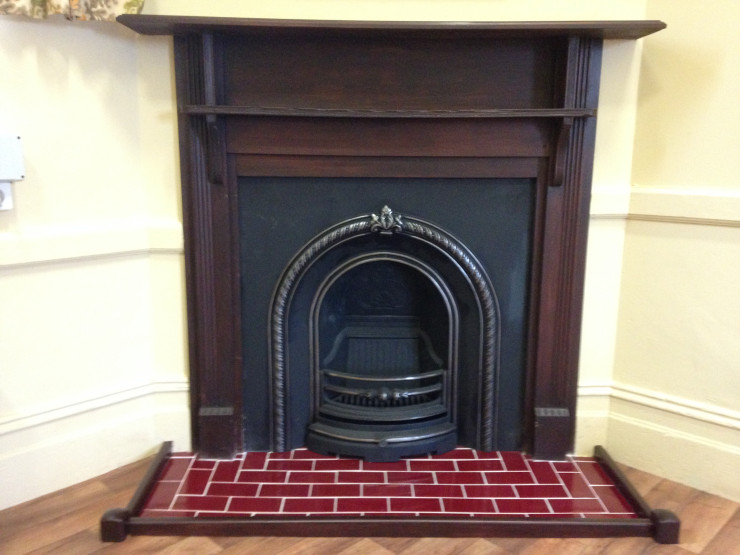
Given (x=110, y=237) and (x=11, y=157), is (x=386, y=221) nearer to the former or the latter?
(x=110, y=237)

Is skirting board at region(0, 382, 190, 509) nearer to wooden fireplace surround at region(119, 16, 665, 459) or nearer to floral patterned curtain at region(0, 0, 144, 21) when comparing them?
wooden fireplace surround at region(119, 16, 665, 459)

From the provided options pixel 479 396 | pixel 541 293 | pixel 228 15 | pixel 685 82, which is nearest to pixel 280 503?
pixel 479 396

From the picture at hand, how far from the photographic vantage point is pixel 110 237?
200cm

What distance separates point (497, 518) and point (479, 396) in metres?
0.45

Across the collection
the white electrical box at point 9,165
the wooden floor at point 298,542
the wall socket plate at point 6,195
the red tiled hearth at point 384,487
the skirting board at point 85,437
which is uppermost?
the white electrical box at point 9,165

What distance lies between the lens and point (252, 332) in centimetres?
212

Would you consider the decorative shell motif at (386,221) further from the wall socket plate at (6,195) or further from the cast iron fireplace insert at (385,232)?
the wall socket plate at (6,195)

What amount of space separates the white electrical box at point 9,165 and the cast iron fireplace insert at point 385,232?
1.45 ft

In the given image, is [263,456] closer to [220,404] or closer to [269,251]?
[220,404]

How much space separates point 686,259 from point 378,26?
1.15 metres

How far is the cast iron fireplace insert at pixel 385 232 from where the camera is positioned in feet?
6.19

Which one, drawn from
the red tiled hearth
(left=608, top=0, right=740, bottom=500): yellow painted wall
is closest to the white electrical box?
the red tiled hearth

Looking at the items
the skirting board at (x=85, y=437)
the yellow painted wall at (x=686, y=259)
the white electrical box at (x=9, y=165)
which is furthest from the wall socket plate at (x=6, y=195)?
the yellow painted wall at (x=686, y=259)

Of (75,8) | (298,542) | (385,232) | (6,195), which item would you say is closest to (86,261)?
(6,195)
